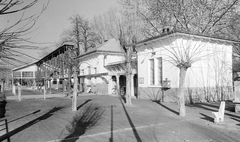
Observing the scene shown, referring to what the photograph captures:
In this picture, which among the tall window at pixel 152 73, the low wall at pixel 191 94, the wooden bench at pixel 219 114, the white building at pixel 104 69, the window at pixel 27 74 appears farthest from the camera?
the window at pixel 27 74

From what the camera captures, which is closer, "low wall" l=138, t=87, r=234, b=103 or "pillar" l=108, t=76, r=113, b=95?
"low wall" l=138, t=87, r=234, b=103

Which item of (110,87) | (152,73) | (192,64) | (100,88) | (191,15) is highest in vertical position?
(191,15)

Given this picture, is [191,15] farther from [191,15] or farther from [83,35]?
[83,35]

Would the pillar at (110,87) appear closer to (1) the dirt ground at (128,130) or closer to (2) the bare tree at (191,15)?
(2) the bare tree at (191,15)

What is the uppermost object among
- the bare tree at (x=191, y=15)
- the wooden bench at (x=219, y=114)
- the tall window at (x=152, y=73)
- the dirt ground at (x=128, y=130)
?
the bare tree at (x=191, y=15)

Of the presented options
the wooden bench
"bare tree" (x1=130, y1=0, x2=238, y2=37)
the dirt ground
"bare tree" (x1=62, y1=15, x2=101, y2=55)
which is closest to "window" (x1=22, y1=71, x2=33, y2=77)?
"bare tree" (x1=62, y1=15, x2=101, y2=55)

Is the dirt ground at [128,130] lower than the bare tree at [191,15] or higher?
lower

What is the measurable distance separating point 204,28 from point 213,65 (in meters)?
7.16

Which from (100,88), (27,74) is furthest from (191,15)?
(27,74)

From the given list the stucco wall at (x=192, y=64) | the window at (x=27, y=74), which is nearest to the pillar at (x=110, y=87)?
the stucco wall at (x=192, y=64)

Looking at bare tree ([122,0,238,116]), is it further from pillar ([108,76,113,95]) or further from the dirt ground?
the dirt ground

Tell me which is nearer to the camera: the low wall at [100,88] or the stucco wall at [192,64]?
the stucco wall at [192,64]

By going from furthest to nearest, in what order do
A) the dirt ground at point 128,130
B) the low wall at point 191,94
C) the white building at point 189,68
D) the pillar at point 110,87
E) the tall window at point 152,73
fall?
the pillar at point 110,87
the tall window at point 152,73
the low wall at point 191,94
the white building at point 189,68
the dirt ground at point 128,130

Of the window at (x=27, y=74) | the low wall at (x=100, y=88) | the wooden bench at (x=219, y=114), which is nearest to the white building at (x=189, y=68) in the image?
the wooden bench at (x=219, y=114)
